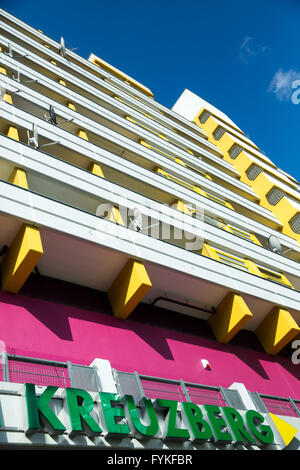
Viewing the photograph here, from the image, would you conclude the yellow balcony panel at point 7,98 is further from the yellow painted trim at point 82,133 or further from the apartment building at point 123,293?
the yellow painted trim at point 82,133

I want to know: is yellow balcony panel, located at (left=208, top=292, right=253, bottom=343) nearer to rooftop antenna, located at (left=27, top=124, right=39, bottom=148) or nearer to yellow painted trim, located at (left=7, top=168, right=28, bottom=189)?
yellow painted trim, located at (left=7, top=168, right=28, bottom=189)

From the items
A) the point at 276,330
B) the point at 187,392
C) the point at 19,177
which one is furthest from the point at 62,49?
the point at 187,392

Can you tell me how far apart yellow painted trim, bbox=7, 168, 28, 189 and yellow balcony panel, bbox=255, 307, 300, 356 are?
857 centimetres

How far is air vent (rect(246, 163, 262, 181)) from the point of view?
28.4 m

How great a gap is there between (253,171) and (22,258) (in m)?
22.5

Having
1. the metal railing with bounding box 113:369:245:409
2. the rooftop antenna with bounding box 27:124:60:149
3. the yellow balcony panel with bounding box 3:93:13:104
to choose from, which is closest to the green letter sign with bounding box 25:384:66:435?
the metal railing with bounding box 113:369:245:409

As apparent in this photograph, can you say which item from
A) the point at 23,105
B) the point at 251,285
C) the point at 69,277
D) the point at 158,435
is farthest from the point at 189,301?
the point at 23,105

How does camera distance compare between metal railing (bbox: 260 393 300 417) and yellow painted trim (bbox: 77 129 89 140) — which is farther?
yellow painted trim (bbox: 77 129 89 140)

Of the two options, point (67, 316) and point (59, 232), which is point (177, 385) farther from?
point (59, 232)

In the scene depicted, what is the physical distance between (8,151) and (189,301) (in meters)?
6.41

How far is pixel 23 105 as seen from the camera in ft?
51.4

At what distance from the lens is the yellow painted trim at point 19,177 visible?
413 inches
